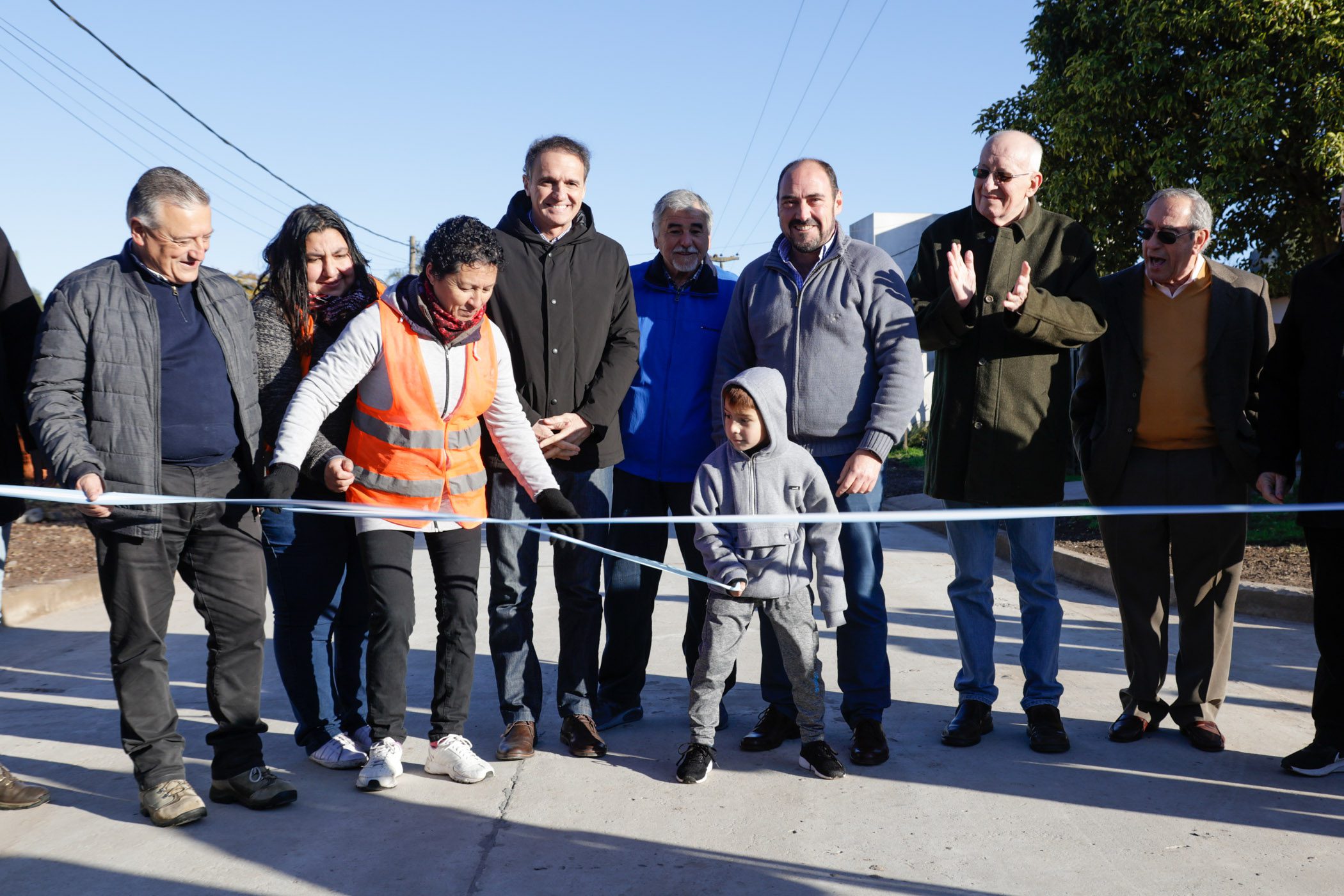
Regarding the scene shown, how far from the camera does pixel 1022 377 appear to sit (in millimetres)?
4375

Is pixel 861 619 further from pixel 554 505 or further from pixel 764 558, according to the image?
pixel 554 505

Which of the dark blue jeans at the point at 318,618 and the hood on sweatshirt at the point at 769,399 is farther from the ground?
the hood on sweatshirt at the point at 769,399

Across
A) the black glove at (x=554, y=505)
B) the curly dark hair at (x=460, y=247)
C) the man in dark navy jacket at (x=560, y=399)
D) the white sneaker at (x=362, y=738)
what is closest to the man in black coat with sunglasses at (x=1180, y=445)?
the man in dark navy jacket at (x=560, y=399)

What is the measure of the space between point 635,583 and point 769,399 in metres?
1.14

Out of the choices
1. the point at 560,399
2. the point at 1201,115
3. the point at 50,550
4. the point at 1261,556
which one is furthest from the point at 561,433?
the point at 1201,115

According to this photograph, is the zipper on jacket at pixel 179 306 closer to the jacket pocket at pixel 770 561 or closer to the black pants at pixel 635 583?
the black pants at pixel 635 583

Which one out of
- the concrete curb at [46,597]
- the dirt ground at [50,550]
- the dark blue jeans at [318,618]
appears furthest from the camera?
the dirt ground at [50,550]

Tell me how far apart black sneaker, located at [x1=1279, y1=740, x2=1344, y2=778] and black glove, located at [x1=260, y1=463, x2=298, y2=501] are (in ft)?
12.4

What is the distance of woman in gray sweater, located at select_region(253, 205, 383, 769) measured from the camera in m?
4.06

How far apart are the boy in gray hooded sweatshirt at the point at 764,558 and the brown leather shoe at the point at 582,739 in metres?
0.41

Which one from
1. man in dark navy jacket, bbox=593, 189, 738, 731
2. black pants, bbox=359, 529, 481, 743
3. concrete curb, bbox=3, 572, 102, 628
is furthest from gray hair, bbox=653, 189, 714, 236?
concrete curb, bbox=3, 572, 102, 628

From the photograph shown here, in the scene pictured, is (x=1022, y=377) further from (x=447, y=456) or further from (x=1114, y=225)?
(x=1114, y=225)

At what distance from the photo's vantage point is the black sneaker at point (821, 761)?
4035 millimetres

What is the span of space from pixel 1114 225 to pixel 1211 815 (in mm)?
13163
